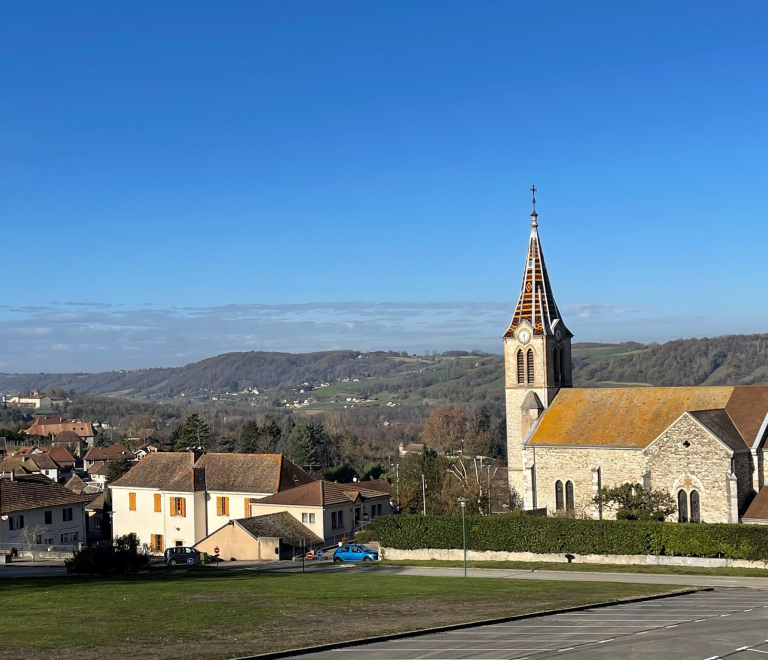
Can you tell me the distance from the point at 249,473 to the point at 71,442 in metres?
112

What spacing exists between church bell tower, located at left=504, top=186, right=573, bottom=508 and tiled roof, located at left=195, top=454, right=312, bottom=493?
641 inches

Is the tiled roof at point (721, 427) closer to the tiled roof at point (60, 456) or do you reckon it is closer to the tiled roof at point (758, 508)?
the tiled roof at point (758, 508)

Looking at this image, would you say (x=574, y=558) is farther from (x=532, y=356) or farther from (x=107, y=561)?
(x=107, y=561)

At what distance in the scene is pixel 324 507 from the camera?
5591cm

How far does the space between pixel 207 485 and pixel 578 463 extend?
88.4 ft

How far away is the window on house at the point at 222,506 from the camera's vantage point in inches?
2457

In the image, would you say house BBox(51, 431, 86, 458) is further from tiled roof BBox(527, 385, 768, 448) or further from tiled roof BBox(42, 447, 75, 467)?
tiled roof BBox(527, 385, 768, 448)

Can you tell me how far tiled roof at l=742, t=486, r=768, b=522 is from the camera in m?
43.2

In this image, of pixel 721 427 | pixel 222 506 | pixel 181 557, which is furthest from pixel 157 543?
pixel 721 427

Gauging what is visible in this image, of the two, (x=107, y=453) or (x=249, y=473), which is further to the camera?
(x=107, y=453)

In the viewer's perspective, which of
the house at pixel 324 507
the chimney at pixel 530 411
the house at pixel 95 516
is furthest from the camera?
the house at pixel 95 516

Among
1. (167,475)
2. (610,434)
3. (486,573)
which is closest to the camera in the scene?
(486,573)

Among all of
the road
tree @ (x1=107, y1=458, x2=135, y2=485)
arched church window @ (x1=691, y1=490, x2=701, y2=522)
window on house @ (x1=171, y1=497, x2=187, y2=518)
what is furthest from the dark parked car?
tree @ (x1=107, y1=458, x2=135, y2=485)

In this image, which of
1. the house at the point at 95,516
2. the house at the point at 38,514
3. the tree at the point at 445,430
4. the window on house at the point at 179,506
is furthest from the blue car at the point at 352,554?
the tree at the point at 445,430
